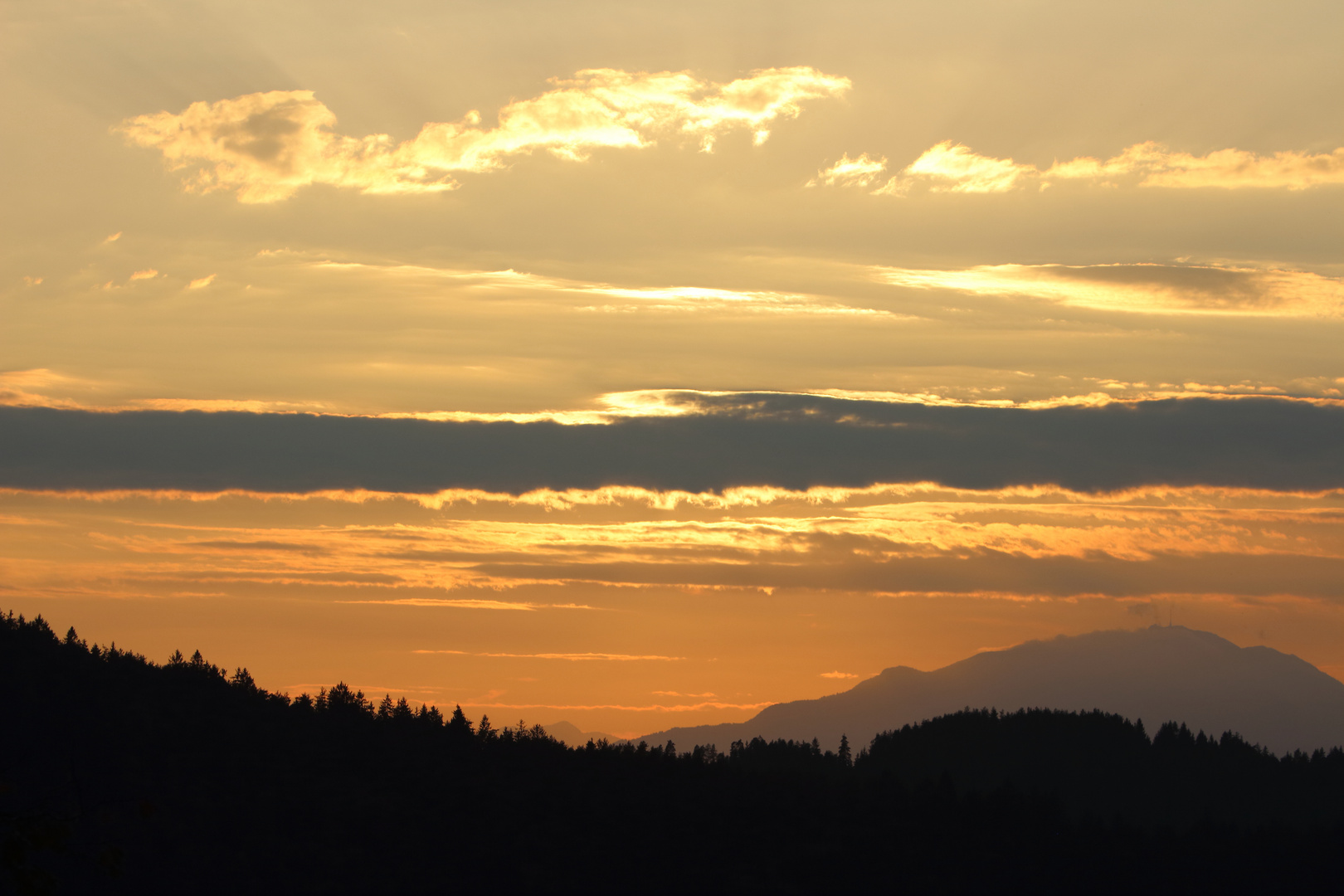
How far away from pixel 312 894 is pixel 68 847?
625 ft

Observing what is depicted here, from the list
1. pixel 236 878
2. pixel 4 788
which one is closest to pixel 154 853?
pixel 236 878

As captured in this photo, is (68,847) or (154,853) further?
(154,853)

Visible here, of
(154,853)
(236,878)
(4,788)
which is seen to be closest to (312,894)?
(236,878)

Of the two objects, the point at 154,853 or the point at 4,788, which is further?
the point at 154,853

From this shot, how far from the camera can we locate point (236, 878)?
643 feet

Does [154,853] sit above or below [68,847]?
below

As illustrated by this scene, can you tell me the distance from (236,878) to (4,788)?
189 metres

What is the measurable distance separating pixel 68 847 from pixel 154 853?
18985cm

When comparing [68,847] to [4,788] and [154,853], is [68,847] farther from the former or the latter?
[154,853]

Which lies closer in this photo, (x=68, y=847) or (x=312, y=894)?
(x=68, y=847)

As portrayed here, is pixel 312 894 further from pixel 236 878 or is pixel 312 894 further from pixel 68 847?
pixel 68 847

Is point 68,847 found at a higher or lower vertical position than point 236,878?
higher

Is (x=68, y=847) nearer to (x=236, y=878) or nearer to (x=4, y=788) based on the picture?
(x=4, y=788)

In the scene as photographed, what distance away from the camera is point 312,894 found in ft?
650
